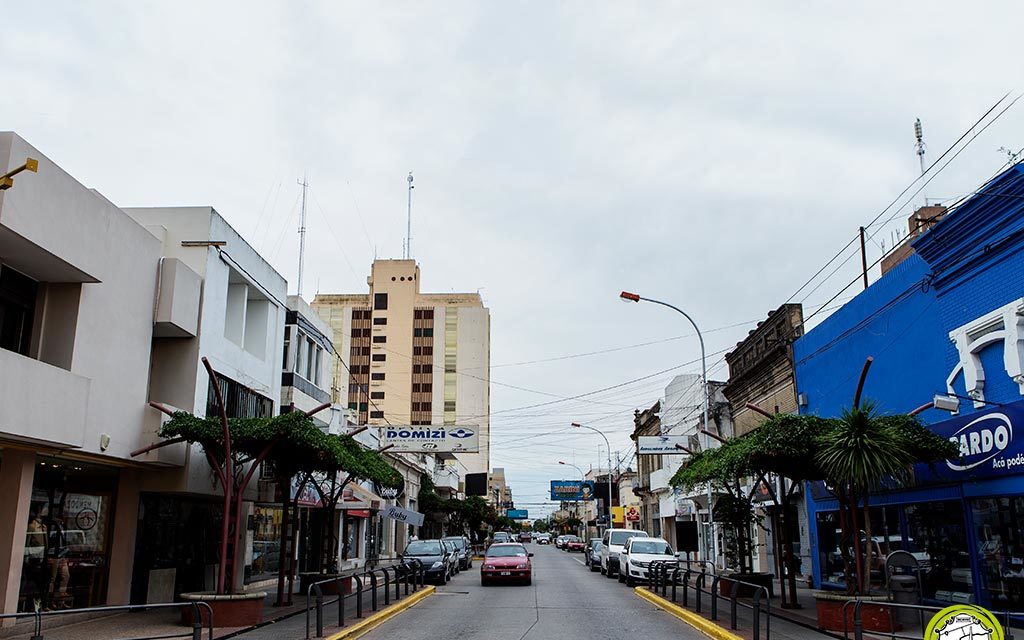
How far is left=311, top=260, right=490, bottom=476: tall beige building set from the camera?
108 metres

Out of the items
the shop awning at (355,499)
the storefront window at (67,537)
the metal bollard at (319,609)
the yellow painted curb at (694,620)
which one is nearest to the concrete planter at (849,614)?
the yellow painted curb at (694,620)

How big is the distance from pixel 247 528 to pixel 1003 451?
1987 cm

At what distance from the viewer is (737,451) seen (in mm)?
18109

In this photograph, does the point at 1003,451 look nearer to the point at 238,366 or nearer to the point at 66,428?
the point at 66,428

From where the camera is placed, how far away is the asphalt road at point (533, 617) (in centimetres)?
1584

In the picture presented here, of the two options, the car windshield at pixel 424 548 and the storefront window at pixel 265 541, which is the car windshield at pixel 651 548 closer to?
the car windshield at pixel 424 548

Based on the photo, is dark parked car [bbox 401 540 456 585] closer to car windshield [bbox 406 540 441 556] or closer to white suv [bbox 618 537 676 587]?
car windshield [bbox 406 540 441 556]

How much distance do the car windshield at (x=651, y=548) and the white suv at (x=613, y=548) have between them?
2.88 meters

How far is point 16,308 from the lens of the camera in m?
15.8

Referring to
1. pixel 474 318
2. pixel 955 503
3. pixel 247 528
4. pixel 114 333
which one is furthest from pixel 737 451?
pixel 474 318

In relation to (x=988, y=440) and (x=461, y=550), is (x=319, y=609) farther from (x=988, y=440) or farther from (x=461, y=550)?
(x=461, y=550)

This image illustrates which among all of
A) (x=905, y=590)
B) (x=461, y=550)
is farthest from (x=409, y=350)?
(x=905, y=590)

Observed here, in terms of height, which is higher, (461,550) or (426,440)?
(426,440)

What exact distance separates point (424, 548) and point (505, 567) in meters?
4.77
